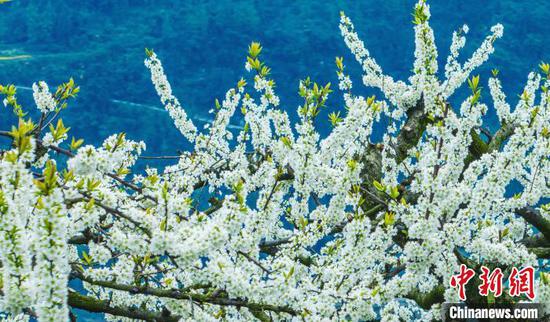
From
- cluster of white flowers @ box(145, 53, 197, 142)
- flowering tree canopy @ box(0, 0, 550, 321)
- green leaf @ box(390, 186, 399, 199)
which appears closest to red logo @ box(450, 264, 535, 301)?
flowering tree canopy @ box(0, 0, 550, 321)

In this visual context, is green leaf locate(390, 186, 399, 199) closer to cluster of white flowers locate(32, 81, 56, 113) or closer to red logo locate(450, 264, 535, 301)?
red logo locate(450, 264, 535, 301)

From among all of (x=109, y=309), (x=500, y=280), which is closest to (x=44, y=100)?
(x=109, y=309)

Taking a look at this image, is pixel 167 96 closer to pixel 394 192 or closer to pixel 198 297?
pixel 394 192

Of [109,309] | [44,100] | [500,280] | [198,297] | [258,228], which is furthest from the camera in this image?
[44,100]

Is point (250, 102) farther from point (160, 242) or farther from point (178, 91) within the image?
point (178, 91)

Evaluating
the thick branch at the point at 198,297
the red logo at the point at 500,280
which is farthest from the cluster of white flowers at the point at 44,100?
the red logo at the point at 500,280

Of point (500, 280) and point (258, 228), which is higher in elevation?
point (500, 280)

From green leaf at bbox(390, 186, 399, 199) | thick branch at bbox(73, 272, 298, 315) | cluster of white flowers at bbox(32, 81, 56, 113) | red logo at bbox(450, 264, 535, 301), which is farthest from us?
cluster of white flowers at bbox(32, 81, 56, 113)

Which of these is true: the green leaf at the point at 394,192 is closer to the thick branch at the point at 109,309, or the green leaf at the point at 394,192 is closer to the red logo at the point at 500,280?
the red logo at the point at 500,280

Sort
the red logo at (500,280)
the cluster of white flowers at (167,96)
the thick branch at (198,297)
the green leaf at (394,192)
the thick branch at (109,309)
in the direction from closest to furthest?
the thick branch at (198,297) < the thick branch at (109,309) < the green leaf at (394,192) < the red logo at (500,280) < the cluster of white flowers at (167,96)

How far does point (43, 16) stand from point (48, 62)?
38.7ft

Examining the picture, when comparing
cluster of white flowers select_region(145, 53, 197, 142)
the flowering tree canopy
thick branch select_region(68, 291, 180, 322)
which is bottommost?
thick branch select_region(68, 291, 180, 322)

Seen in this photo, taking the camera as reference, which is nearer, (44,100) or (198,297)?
(198,297)

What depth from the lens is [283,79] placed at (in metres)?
70.1
